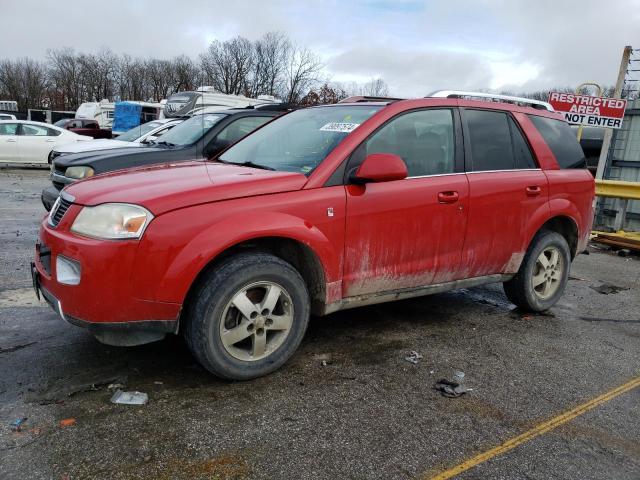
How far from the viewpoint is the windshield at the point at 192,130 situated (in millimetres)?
7672

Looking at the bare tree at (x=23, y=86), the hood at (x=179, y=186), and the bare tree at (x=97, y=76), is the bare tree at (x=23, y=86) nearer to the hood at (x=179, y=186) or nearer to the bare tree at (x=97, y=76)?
the bare tree at (x=97, y=76)

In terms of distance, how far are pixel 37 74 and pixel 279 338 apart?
88.9 m

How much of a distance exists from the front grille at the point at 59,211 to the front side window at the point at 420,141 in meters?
1.92

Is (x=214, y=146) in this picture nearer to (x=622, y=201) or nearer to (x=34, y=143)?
A: (x=622, y=201)

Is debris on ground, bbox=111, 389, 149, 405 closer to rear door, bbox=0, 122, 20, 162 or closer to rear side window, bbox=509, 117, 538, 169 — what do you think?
rear side window, bbox=509, 117, 538, 169

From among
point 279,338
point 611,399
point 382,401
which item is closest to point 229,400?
point 279,338

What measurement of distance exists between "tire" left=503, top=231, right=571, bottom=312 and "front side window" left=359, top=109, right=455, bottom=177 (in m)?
1.26

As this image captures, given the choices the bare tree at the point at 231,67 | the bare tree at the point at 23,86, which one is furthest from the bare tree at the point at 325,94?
the bare tree at the point at 23,86

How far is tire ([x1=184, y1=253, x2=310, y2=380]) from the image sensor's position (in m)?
3.03

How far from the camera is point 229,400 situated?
9.91ft

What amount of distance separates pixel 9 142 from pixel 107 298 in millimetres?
16307

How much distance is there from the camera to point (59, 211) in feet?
10.9

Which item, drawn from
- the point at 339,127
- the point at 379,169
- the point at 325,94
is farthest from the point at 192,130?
the point at 325,94

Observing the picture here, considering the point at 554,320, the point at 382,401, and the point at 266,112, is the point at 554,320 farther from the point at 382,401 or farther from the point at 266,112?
the point at 266,112
